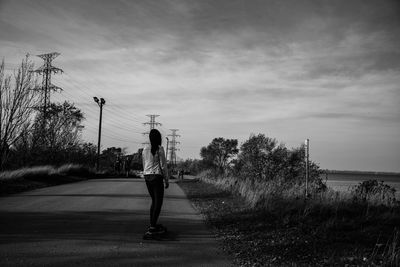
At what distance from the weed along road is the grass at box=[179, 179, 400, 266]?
547 mm

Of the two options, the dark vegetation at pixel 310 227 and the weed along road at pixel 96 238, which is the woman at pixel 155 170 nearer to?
the weed along road at pixel 96 238

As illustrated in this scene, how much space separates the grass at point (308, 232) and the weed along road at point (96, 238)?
55 centimetres

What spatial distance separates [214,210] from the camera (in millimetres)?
11352

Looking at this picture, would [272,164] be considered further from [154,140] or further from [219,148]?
[219,148]

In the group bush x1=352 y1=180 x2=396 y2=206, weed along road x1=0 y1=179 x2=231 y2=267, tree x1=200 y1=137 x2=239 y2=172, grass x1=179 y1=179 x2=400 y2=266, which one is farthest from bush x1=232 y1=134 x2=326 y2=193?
tree x1=200 y1=137 x2=239 y2=172

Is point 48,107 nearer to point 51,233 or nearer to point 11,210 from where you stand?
point 11,210

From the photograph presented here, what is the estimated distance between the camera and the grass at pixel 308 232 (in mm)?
5633

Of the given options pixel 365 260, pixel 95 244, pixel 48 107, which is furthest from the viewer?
pixel 48 107

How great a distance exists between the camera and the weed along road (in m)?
5.26

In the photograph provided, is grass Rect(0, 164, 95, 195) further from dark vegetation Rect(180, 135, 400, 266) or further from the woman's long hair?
the woman's long hair

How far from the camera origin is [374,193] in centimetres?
1331

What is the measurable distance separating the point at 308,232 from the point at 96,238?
3.97 m

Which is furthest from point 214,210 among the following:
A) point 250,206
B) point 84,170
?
point 84,170

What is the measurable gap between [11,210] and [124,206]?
3.04 meters
